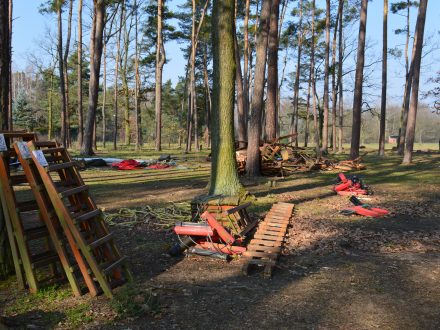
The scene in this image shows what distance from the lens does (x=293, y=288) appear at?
4.50m

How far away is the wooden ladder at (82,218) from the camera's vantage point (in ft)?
13.0

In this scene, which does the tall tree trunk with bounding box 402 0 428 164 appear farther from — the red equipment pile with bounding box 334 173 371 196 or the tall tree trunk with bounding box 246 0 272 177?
the red equipment pile with bounding box 334 173 371 196

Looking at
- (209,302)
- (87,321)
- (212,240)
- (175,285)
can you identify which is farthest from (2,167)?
(212,240)

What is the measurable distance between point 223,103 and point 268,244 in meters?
3.88

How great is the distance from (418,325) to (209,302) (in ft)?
6.71

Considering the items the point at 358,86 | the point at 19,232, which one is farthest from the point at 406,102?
the point at 19,232

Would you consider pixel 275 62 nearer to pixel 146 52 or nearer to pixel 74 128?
pixel 146 52

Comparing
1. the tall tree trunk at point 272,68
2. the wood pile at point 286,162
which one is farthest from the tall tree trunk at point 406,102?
the tall tree trunk at point 272,68

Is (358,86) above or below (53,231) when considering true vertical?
above

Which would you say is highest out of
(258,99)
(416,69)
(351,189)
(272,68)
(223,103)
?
(416,69)

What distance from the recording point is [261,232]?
6477 mm

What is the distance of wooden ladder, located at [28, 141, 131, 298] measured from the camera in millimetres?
3963

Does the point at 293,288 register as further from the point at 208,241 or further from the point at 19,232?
the point at 19,232

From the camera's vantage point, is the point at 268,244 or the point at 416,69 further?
the point at 416,69
